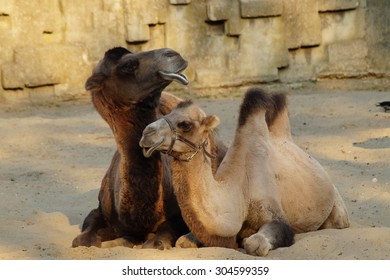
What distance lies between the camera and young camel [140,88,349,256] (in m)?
6.48

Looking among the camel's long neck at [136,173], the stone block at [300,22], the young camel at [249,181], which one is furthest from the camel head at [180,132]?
the stone block at [300,22]

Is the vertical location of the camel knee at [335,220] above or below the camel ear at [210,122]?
below

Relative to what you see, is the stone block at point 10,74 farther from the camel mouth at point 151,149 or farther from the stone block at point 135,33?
the camel mouth at point 151,149

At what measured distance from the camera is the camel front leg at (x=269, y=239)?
259 inches

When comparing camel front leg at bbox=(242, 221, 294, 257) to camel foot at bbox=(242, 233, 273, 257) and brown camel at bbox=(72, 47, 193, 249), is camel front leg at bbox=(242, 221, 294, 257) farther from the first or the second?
brown camel at bbox=(72, 47, 193, 249)

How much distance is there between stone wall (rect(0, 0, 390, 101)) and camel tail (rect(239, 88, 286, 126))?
24.8 feet

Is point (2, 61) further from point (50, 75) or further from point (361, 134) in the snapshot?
point (361, 134)

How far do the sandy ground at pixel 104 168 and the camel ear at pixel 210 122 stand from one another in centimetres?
77

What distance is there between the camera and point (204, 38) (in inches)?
612

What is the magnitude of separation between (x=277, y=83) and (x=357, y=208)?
7316mm

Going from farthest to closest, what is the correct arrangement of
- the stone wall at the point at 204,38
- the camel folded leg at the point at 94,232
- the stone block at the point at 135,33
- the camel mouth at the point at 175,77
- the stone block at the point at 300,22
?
the stone block at the point at 300,22 < the stone block at the point at 135,33 < the stone wall at the point at 204,38 < the camel folded leg at the point at 94,232 < the camel mouth at the point at 175,77

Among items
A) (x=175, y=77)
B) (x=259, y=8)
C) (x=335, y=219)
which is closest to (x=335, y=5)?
(x=259, y=8)

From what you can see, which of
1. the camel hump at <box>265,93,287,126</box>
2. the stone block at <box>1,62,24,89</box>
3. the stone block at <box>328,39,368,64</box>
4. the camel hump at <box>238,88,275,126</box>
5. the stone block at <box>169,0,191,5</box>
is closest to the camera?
the camel hump at <box>238,88,275,126</box>

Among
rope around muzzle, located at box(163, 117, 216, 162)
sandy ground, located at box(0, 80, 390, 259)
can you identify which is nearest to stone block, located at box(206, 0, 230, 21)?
sandy ground, located at box(0, 80, 390, 259)
